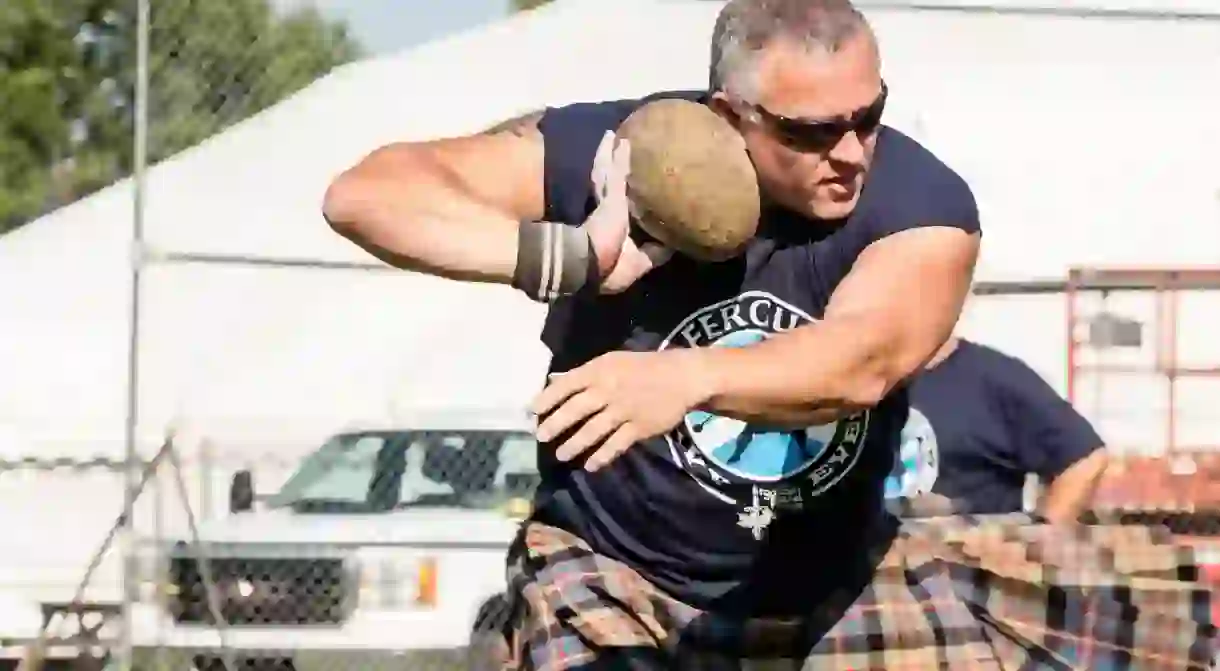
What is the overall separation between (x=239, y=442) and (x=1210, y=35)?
547 cm

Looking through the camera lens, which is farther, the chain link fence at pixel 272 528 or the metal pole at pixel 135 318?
the chain link fence at pixel 272 528

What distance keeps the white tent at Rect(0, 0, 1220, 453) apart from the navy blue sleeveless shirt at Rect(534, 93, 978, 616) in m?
5.32

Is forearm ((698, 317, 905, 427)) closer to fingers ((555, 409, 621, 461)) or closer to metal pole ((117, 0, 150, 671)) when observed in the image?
→ fingers ((555, 409, 621, 461))

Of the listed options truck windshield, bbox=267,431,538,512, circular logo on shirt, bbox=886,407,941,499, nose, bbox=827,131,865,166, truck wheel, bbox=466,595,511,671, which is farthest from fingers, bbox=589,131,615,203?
truck windshield, bbox=267,431,538,512

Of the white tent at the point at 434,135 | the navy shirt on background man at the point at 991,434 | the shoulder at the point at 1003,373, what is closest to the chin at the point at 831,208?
the navy shirt on background man at the point at 991,434

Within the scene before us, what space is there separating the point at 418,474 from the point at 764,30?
17.3 feet

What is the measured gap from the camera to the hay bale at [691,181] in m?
2.14

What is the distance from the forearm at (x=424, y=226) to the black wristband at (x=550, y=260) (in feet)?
0.05

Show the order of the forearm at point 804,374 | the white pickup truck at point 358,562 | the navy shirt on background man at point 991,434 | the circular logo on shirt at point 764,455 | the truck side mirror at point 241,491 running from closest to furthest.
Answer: the forearm at point 804,374
the circular logo on shirt at point 764,455
the navy shirt on background man at point 991,434
the white pickup truck at point 358,562
the truck side mirror at point 241,491

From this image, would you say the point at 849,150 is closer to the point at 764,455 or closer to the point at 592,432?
the point at 764,455

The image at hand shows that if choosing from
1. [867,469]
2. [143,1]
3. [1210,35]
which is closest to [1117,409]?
[1210,35]

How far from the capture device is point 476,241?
2174 mm

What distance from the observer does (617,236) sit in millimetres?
2213

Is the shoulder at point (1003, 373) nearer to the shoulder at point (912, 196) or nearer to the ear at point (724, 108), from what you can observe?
the shoulder at point (912, 196)
